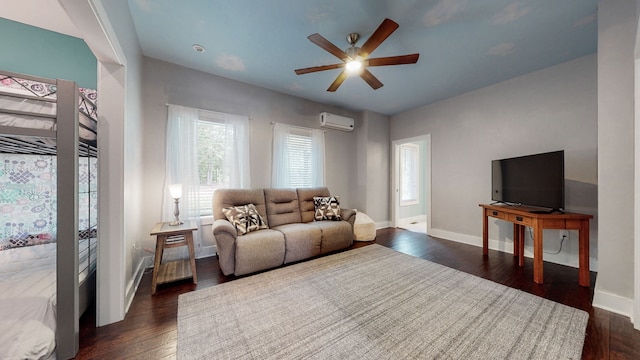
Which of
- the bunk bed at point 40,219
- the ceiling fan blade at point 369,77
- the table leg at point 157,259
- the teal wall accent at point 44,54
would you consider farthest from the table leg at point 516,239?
the teal wall accent at point 44,54

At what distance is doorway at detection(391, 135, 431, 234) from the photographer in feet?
16.2

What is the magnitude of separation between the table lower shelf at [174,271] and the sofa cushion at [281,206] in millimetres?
1158

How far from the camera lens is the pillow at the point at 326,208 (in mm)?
3461

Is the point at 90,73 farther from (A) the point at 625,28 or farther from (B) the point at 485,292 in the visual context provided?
(A) the point at 625,28

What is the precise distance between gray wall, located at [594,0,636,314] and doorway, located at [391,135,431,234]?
247 centimetres

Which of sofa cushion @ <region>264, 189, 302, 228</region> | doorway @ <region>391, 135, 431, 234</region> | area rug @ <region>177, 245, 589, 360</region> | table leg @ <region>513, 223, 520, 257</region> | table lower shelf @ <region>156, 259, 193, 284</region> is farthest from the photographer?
doorway @ <region>391, 135, 431, 234</region>

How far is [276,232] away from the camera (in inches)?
108

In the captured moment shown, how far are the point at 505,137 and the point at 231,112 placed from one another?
172 inches

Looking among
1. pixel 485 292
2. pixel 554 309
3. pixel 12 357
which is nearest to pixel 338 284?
pixel 485 292

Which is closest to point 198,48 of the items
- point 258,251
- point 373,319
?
point 258,251

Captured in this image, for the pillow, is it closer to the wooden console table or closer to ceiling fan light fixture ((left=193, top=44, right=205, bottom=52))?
A: the wooden console table

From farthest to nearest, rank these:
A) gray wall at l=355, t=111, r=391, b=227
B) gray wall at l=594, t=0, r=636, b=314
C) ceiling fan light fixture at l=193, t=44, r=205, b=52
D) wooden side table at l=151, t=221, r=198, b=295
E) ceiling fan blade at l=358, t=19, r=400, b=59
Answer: gray wall at l=355, t=111, r=391, b=227 < ceiling fan light fixture at l=193, t=44, r=205, b=52 < wooden side table at l=151, t=221, r=198, b=295 < gray wall at l=594, t=0, r=636, b=314 < ceiling fan blade at l=358, t=19, r=400, b=59

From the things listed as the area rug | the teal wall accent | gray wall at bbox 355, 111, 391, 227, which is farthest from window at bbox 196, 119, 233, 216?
gray wall at bbox 355, 111, 391, 227

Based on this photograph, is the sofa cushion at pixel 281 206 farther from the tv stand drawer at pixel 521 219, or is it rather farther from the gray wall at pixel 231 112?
the tv stand drawer at pixel 521 219
